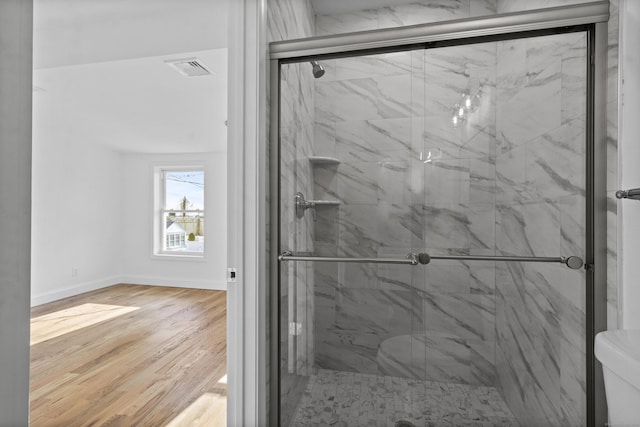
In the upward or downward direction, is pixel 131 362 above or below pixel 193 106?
below

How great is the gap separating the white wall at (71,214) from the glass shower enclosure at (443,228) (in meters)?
0.80

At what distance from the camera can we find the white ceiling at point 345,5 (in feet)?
7.41

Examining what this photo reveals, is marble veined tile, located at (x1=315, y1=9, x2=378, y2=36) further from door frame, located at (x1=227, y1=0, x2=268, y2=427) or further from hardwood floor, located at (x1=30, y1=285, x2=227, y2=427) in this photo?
hardwood floor, located at (x1=30, y1=285, x2=227, y2=427)

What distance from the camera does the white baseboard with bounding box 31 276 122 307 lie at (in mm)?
2836

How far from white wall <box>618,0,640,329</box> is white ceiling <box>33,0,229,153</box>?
170 cm

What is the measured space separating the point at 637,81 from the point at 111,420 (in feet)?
8.73

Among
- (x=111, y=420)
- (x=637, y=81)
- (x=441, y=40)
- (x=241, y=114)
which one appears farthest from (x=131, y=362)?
(x=637, y=81)

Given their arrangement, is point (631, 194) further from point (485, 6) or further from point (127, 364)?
point (127, 364)

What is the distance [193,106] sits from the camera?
11.1 feet

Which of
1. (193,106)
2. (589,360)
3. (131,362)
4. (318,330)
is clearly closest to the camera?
(589,360)

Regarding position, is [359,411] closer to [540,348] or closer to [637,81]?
[540,348]

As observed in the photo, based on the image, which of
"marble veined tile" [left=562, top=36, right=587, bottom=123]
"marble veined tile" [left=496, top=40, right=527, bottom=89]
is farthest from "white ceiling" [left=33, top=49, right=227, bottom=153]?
"marble veined tile" [left=562, top=36, right=587, bottom=123]

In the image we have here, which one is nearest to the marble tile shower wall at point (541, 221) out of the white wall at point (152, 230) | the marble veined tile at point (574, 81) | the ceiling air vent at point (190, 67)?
the marble veined tile at point (574, 81)

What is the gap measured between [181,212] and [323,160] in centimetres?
448
